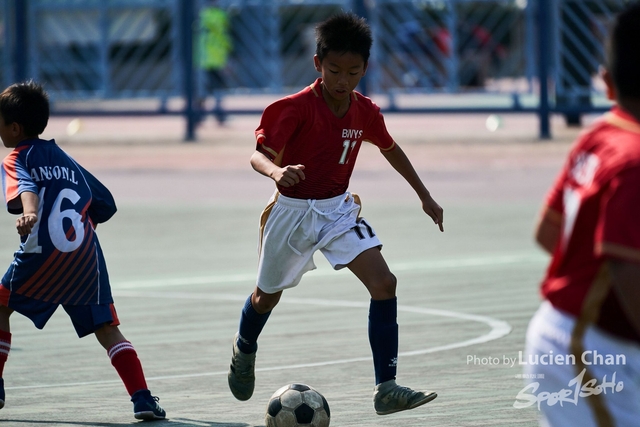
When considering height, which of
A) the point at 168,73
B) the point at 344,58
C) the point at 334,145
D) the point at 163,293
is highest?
the point at 344,58

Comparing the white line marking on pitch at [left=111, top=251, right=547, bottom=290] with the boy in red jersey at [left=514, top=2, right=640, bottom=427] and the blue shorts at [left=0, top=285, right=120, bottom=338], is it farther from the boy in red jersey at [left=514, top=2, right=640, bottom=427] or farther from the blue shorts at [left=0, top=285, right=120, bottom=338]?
the boy in red jersey at [left=514, top=2, right=640, bottom=427]

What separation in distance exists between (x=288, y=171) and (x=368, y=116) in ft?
3.90

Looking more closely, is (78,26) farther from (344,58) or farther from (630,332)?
(630,332)

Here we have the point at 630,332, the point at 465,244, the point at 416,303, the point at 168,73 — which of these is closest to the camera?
the point at 630,332

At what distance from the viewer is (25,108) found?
5.55 metres

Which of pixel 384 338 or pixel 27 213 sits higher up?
pixel 27 213

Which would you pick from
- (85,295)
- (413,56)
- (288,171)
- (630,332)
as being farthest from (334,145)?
(413,56)

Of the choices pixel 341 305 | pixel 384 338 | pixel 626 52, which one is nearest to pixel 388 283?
pixel 384 338

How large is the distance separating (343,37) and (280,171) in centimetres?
95

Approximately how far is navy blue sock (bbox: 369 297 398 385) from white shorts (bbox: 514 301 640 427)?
7.12 ft

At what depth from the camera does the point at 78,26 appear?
2492 centimetres

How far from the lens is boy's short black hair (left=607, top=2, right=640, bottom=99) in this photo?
295 cm

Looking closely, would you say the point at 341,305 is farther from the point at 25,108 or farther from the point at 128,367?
the point at 25,108

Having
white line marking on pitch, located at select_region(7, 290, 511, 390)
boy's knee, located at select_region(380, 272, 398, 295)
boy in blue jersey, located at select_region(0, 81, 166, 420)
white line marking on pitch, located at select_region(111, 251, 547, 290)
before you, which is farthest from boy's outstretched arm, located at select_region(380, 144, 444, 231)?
white line marking on pitch, located at select_region(111, 251, 547, 290)
